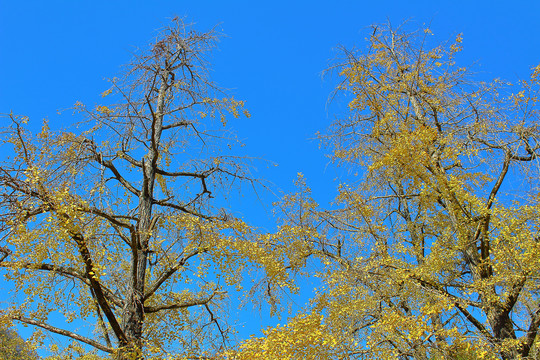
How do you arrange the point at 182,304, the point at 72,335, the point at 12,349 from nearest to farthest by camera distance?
1. the point at 72,335
2. the point at 182,304
3. the point at 12,349

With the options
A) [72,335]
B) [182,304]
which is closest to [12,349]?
[72,335]

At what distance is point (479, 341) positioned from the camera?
6.14m

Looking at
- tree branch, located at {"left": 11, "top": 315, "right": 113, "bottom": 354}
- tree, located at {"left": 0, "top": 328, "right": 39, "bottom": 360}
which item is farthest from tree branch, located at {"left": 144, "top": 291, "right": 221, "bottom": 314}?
tree, located at {"left": 0, "top": 328, "right": 39, "bottom": 360}

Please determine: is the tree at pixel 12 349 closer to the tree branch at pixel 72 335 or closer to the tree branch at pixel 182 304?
the tree branch at pixel 72 335

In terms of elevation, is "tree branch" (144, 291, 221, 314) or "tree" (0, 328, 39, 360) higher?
"tree" (0, 328, 39, 360)

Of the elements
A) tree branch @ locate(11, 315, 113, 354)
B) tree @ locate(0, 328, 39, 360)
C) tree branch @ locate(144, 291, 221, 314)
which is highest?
tree @ locate(0, 328, 39, 360)

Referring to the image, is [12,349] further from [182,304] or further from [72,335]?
[182,304]

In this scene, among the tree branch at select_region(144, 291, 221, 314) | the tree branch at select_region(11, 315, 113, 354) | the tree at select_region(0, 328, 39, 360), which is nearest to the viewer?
the tree branch at select_region(11, 315, 113, 354)

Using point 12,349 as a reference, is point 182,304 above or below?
below

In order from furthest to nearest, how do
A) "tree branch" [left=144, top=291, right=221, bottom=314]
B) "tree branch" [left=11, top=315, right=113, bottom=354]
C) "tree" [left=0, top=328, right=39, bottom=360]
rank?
"tree" [left=0, top=328, right=39, bottom=360] < "tree branch" [left=144, top=291, right=221, bottom=314] < "tree branch" [left=11, top=315, right=113, bottom=354]

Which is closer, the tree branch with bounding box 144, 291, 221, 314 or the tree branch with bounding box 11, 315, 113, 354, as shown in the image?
the tree branch with bounding box 11, 315, 113, 354

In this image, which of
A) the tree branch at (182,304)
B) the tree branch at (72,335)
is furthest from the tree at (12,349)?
the tree branch at (182,304)

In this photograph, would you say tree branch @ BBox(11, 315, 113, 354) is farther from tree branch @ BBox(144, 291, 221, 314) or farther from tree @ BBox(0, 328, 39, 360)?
tree @ BBox(0, 328, 39, 360)

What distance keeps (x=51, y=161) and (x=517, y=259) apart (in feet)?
24.1
